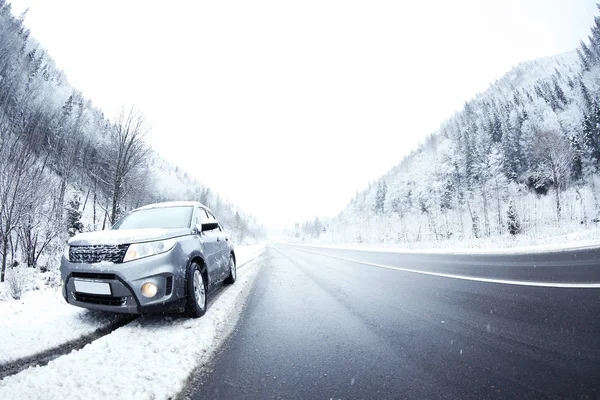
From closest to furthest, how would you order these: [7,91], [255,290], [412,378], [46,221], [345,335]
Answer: [412,378] < [345,335] < [255,290] < [7,91] < [46,221]

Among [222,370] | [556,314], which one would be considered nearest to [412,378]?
[222,370]

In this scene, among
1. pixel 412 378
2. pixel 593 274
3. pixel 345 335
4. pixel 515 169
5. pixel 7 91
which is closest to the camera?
pixel 412 378

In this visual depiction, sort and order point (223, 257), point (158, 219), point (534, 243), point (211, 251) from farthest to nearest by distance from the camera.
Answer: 1. point (534, 243)
2. point (223, 257)
3. point (211, 251)
4. point (158, 219)

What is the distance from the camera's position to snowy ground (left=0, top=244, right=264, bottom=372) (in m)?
2.84

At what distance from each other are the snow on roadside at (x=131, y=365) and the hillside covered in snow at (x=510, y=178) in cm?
2324

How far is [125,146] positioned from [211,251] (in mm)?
13261

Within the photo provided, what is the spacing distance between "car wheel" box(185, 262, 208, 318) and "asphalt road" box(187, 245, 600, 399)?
68 cm

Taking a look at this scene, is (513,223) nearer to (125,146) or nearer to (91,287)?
(91,287)

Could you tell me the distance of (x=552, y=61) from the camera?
5000 inches

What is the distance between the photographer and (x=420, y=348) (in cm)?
263

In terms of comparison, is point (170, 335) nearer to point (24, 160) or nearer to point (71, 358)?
point (71, 358)

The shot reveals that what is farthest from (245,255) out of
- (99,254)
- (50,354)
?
(50,354)

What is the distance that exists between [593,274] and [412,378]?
5789 millimetres

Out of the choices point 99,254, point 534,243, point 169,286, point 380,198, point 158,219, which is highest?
point 380,198
